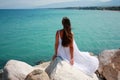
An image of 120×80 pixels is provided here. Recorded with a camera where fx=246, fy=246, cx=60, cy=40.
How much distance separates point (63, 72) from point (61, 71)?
69 millimetres

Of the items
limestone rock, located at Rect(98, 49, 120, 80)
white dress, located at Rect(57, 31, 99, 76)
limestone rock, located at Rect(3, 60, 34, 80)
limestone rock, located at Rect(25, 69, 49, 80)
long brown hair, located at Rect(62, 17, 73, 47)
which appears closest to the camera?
limestone rock, located at Rect(25, 69, 49, 80)

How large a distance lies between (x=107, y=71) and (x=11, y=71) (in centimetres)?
336

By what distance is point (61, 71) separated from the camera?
7.55m

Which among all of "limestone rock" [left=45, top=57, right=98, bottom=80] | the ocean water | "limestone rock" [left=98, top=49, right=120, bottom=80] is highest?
"limestone rock" [left=45, top=57, right=98, bottom=80]

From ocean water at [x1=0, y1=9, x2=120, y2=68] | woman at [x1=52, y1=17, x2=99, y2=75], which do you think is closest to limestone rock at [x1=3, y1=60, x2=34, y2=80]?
woman at [x1=52, y1=17, x2=99, y2=75]

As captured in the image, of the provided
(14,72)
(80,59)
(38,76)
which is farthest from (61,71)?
(14,72)

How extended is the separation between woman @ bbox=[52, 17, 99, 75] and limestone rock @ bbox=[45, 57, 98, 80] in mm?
210

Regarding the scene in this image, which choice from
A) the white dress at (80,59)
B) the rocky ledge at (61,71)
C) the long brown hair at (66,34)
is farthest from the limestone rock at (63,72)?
the long brown hair at (66,34)

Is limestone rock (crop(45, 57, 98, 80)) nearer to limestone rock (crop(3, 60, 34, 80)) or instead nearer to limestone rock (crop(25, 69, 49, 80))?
limestone rock (crop(25, 69, 49, 80))

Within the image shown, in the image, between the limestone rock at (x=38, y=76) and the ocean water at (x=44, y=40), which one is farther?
the ocean water at (x=44, y=40)

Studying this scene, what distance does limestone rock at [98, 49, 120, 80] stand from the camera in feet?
28.1

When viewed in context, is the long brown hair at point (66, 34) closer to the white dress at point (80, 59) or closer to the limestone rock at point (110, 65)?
the white dress at point (80, 59)

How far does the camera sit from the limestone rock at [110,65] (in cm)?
858

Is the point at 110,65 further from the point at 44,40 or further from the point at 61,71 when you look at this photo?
the point at 44,40
